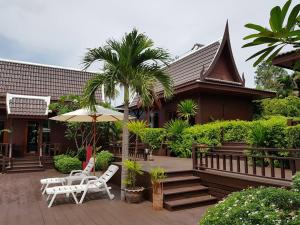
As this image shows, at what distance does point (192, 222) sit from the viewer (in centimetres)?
495

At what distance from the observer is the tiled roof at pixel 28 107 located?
13.5 m

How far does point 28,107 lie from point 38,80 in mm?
3123

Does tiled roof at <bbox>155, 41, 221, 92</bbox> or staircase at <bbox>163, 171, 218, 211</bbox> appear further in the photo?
tiled roof at <bbox>155, 41, 221, 92</bbox>

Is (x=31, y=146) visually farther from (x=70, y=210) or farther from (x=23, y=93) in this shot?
(x=70, y=210)

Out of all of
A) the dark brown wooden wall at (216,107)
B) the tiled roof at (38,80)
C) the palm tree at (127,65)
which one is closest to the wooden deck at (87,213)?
Answer: the palm tree at (127,65)

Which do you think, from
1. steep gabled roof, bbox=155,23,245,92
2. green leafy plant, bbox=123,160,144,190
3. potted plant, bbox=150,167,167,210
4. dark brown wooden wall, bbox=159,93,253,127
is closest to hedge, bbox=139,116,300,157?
dark brown wooden wall, bbox=159,93,253,127

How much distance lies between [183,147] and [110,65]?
20.2ft

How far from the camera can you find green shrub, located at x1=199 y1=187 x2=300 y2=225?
2.68 meters

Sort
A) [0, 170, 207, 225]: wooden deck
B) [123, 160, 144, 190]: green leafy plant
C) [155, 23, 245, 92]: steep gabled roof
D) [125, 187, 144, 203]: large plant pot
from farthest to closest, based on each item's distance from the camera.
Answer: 1. [155, 23, 245, 92]: steep gabled roof
2. [123, 160, 144, 190]: green leafy plant
3. [125, 187, 144, 203]: large plant pot
4. [0, 170, 207, 225]: wooden deck

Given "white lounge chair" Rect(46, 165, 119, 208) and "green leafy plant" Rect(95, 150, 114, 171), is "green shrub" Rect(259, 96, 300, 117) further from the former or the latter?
"white lounge chair" Rect(46, 165, 119, 208)

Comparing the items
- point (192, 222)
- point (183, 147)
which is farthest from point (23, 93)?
point (192, 222)

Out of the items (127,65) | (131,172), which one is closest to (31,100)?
(127,65)

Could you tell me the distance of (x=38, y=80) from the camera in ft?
54.1

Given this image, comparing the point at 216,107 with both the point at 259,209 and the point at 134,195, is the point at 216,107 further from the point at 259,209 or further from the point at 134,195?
the point at 259,209
